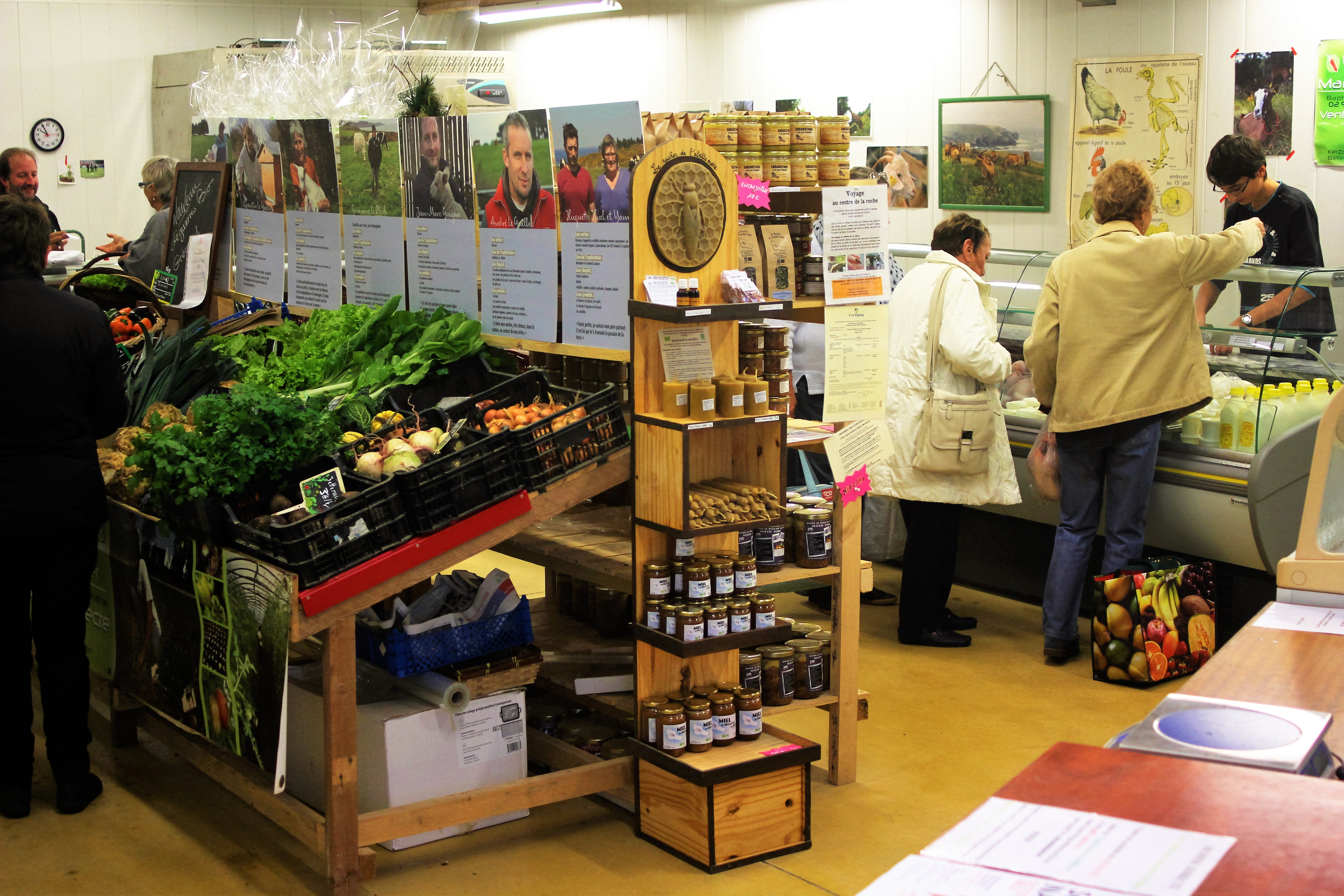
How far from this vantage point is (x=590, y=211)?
3834 mm

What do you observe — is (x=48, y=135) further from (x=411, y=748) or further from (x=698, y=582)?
(x=698, y=582)

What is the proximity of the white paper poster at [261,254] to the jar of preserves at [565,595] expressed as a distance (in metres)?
1.92

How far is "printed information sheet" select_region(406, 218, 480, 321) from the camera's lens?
14.7ft

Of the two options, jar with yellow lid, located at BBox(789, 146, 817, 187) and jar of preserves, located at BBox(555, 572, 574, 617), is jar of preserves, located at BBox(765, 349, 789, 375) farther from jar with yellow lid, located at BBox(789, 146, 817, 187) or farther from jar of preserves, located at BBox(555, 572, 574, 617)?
jar of preserves, located at BBox(555, 572, 574, 617)

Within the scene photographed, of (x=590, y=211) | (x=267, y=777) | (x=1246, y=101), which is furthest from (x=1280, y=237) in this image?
(x=267, y=777)

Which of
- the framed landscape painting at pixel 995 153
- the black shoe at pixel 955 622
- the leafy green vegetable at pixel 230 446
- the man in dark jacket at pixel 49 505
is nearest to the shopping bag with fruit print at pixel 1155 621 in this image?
the black shoe at pixel 955 622

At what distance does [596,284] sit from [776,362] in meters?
0.59

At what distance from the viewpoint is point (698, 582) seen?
364 cm

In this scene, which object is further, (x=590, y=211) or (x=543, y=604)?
(x=543, y=604)

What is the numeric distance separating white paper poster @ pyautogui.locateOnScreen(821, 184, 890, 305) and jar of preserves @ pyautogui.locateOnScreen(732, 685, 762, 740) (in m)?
1.20

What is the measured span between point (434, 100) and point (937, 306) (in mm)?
2093

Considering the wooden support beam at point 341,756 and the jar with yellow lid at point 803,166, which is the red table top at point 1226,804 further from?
the jar with yellow lid at point 803,166

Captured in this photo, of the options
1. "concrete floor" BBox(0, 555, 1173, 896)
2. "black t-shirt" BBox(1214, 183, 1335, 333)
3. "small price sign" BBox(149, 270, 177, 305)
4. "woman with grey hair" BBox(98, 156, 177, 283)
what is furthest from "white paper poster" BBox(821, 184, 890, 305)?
"woman with grey hair" BBox(98, 156, 177, 283)

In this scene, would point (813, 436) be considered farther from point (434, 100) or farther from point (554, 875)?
point (434, 100)
